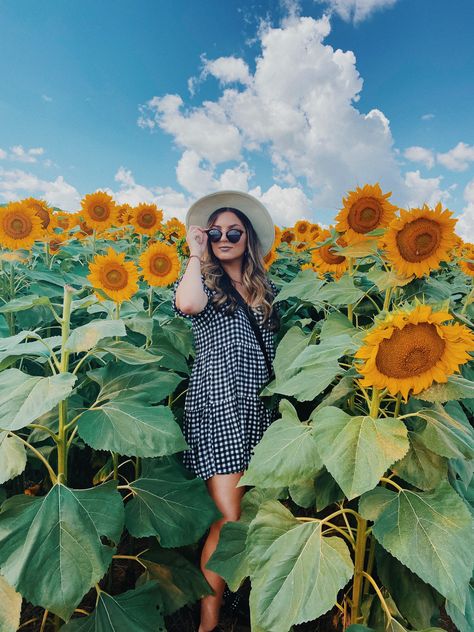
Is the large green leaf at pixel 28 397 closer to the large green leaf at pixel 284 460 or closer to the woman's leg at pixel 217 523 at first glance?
the large green leaf at pixel 284 460

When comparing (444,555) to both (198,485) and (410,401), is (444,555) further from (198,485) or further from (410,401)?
(198,485)

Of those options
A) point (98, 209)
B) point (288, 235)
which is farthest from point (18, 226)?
point (288, 235)

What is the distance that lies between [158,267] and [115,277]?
0.71 metres

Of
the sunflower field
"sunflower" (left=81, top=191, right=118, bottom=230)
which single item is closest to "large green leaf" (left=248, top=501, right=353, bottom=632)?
the sunflower field

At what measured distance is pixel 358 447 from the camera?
156 centimetres

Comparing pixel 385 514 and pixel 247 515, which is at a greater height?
pixel 385 514

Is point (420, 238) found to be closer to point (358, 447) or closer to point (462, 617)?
point (358, 447)

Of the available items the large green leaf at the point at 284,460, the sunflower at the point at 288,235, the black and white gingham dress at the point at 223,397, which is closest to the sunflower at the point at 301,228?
the sunflower at the point at 288,235

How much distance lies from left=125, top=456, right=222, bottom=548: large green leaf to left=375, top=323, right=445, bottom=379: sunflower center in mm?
1117

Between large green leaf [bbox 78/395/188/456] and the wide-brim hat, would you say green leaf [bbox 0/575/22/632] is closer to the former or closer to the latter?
large green leaf [bbox 78/395/188/456]

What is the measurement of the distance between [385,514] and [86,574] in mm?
1074

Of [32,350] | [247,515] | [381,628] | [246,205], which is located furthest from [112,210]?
[381,628]

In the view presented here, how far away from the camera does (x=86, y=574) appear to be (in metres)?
1.65

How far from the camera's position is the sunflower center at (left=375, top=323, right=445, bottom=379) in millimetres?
1544
